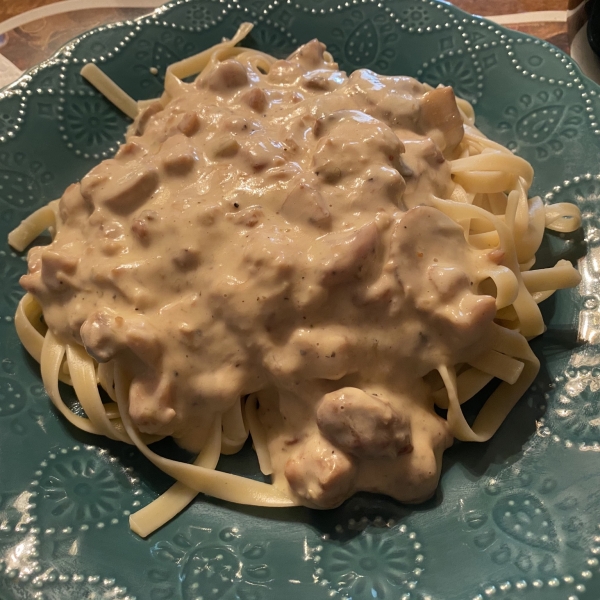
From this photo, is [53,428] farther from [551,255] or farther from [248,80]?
[551,255]

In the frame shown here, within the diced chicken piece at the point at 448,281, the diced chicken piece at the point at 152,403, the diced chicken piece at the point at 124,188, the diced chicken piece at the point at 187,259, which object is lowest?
the diced chicken piece at the point at 152,403

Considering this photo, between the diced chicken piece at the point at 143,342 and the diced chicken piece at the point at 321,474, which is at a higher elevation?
the diced chicken piece at the point at 143,342

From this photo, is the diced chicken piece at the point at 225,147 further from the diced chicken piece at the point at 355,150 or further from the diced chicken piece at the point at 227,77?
the diced chicken piece at the point at 227,77

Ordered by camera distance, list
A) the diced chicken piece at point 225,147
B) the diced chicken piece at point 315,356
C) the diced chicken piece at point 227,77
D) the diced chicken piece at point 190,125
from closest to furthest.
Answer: the diced chicken piece at point 315,356 → the diced chicken piece at point 225,147 → the diced chicken piece at point 190,125 → the diced chicken piece at point 227,77

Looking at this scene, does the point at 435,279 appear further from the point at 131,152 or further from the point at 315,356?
the point at 131,152

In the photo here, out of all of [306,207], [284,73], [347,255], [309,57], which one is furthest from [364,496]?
[309,57]

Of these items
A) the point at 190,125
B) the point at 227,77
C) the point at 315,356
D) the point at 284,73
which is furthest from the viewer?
the point at 284,73

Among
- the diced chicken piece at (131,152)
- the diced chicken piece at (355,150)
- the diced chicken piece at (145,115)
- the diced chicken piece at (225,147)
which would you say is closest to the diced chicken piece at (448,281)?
the diced chicken piece at (355,150)

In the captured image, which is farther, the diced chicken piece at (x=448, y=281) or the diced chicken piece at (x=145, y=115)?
the diced chicken piece at (x=145, y=115)
